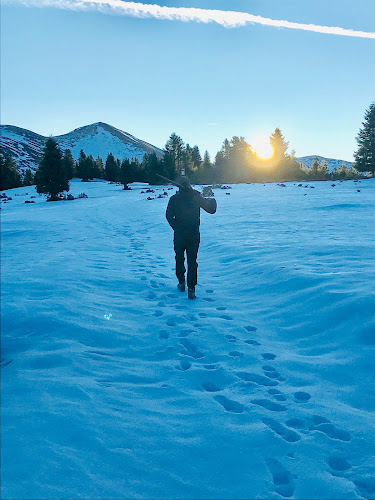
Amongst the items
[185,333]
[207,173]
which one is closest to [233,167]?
[207,173]

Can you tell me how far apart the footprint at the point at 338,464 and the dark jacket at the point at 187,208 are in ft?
13.1

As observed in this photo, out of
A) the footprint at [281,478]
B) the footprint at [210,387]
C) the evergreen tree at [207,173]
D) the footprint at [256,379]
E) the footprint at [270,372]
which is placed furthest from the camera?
the evergreen tree at [207,173]

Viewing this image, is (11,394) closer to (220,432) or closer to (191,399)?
(191,399)

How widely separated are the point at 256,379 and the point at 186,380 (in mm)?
764

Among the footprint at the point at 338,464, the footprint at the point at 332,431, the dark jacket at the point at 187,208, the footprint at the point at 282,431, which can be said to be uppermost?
the dark jacket at the point at 187,208

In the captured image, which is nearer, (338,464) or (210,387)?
(338,464)

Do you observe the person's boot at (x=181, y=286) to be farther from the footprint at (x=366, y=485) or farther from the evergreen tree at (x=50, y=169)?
the evergreen tree at (x=50, y=169)

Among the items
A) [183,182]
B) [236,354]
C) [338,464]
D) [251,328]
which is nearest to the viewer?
[338,464]

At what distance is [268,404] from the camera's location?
2.99m

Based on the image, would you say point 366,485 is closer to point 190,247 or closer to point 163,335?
point 163,335

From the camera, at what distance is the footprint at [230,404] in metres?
2.90

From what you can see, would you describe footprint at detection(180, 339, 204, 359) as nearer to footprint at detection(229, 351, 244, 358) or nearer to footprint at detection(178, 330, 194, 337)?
footprint at detection(178, 330, 194, 337)

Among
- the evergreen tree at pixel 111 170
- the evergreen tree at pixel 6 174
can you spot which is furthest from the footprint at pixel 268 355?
the evergreen tree at pixel 111 170

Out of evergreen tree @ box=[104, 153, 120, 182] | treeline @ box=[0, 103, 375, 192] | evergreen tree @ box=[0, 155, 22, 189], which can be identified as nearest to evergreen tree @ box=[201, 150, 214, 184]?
treeline @ box=[0, 103, 375, 192]
